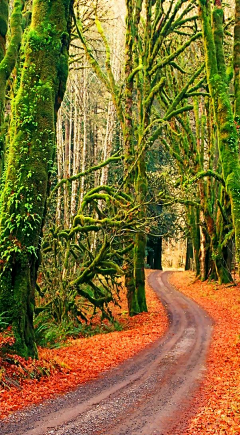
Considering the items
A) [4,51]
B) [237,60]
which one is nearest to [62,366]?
[4,51]

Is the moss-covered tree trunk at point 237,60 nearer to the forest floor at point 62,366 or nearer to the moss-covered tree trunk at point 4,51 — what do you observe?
the moss-covered tree trunk at point 4,51

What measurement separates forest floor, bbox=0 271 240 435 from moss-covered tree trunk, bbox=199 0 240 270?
343 centimetres

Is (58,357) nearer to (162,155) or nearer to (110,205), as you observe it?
(110,205)

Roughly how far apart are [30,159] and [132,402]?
5.32 m

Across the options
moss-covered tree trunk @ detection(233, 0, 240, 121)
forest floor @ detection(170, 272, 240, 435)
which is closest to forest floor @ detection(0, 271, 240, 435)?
forest floor @ detection(170, 272, 240, 435)

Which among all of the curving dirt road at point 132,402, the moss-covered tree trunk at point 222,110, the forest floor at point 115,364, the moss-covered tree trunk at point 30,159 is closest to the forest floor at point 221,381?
the forest floor at point 115,364

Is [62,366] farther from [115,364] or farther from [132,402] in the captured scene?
[132,402]

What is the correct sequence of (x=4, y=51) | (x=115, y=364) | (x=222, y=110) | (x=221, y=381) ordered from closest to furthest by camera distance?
(x=221, y=381), (x=115, y=364), (x=4, y=51), (x=222, y=110)

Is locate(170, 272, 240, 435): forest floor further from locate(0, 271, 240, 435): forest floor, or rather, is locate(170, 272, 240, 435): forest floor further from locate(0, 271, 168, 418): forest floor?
locate(0, 271, 168, 418): forest floor

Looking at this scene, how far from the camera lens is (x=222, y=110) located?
12.0 meters

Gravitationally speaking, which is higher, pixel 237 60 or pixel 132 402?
pixel 237 60

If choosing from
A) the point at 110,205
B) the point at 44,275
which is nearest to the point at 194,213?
the point at 110,205

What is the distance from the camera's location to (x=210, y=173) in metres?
20.2

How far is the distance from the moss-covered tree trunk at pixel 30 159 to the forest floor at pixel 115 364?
0.88 meters
